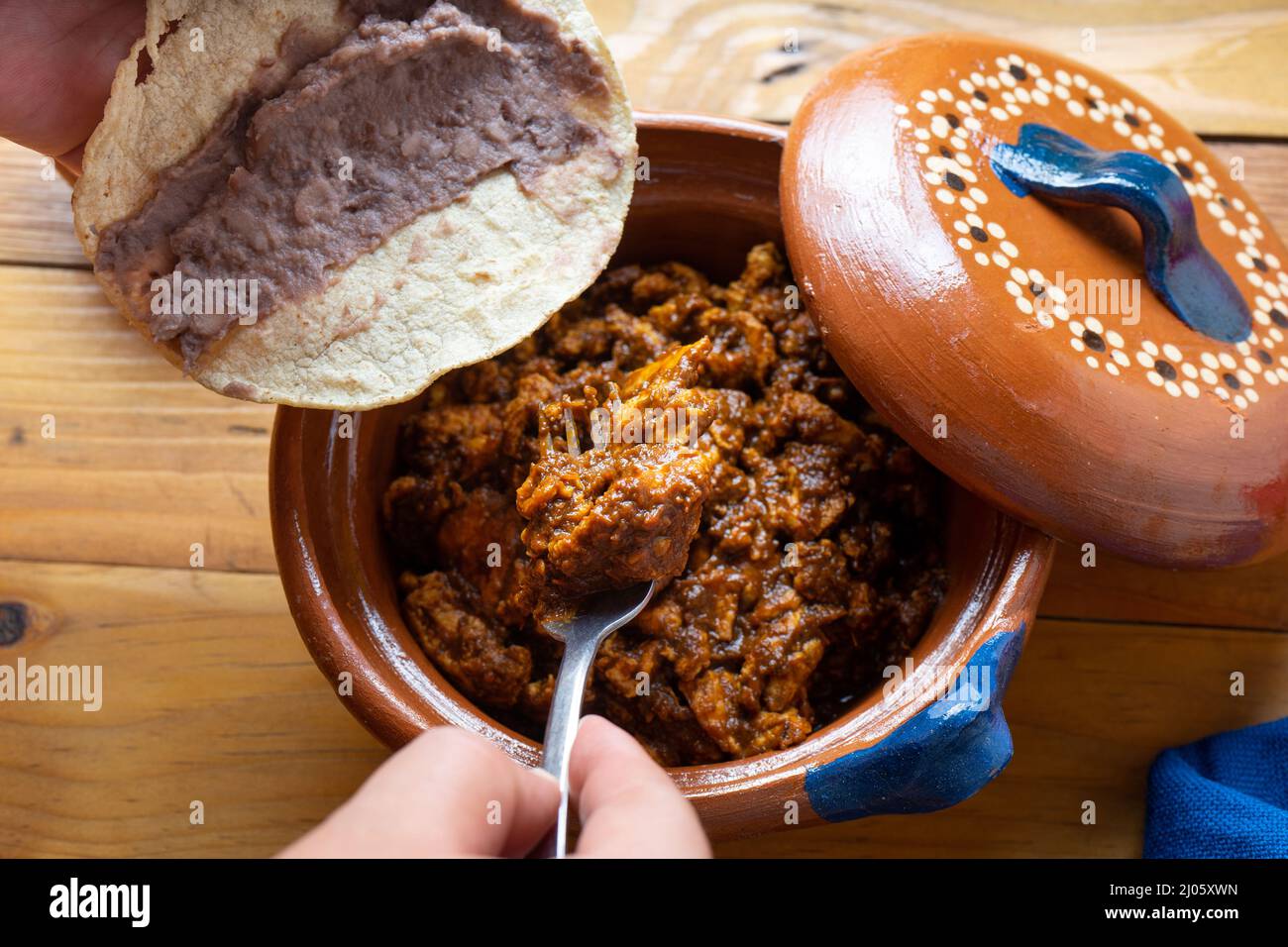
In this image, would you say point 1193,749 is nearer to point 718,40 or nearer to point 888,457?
point 888,457

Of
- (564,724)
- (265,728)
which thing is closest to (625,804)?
(564,724)

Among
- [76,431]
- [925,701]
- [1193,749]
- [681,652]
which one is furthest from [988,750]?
[76,431]

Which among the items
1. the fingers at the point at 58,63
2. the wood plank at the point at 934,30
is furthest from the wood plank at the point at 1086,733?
the fingers at the point at 58,63

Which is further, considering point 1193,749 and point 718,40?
point 718,40

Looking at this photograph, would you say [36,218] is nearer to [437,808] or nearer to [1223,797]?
[437,808]

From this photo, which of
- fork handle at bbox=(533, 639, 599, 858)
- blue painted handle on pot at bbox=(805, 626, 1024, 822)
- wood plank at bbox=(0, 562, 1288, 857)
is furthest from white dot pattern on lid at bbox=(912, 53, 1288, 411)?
fork handle at bbox=(533, 639, 599, 858)

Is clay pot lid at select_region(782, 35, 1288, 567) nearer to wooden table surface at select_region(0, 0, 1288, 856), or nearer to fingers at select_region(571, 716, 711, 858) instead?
wooden table surface at select_region(0, 0, 1288, 856)

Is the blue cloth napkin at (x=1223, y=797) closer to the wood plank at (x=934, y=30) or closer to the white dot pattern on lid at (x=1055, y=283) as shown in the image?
the white dot pattern on lid at (x=1055, y=283)
